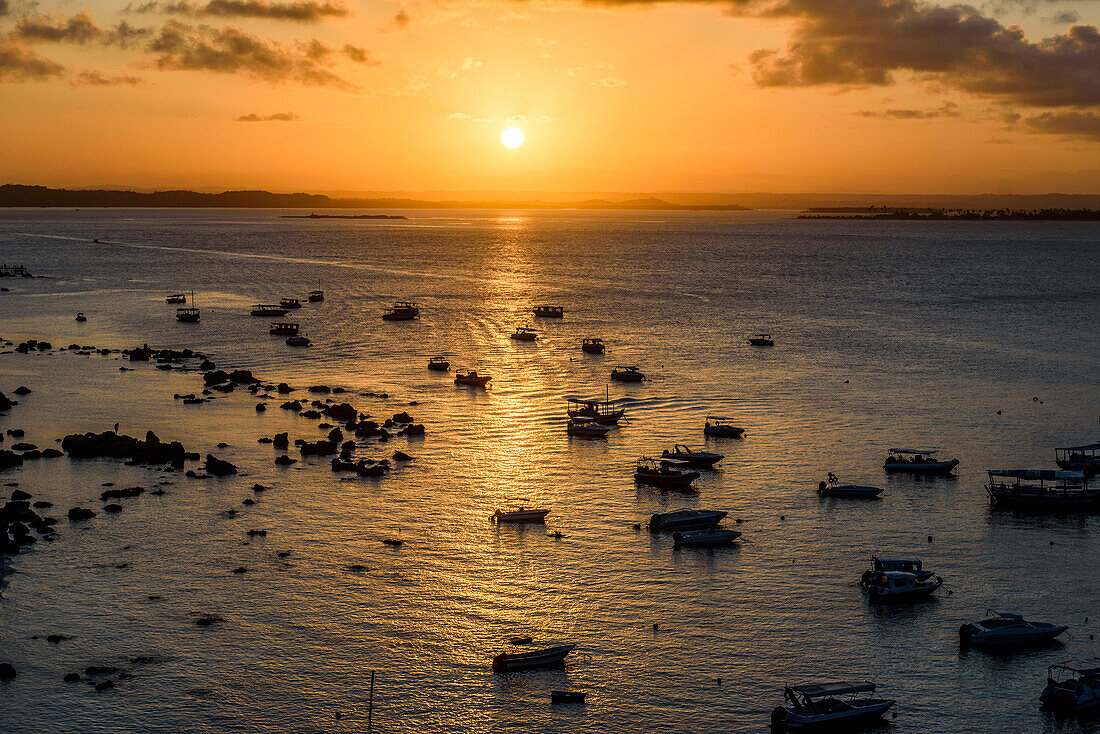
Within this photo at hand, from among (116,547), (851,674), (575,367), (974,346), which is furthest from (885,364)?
(116,547)

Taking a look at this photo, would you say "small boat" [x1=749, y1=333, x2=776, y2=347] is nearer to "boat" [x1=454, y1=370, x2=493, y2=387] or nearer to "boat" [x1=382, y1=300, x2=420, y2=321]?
"boat" [x1=454, y1=370, x2=493, y2=387]

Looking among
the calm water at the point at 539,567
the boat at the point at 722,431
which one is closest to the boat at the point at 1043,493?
the calm water at the point at 539,567

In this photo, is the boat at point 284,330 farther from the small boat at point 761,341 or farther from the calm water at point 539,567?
the small boat at point 761,341

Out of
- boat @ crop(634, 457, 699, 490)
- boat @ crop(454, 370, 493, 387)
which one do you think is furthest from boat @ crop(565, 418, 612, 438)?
boat @ crop(454, 370, 493, 387)

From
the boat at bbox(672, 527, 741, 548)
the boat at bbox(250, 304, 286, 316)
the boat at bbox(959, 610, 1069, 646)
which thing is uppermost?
the boat at bbox(250, 304, 286, 316)

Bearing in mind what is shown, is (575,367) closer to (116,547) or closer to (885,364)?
(885,364)
